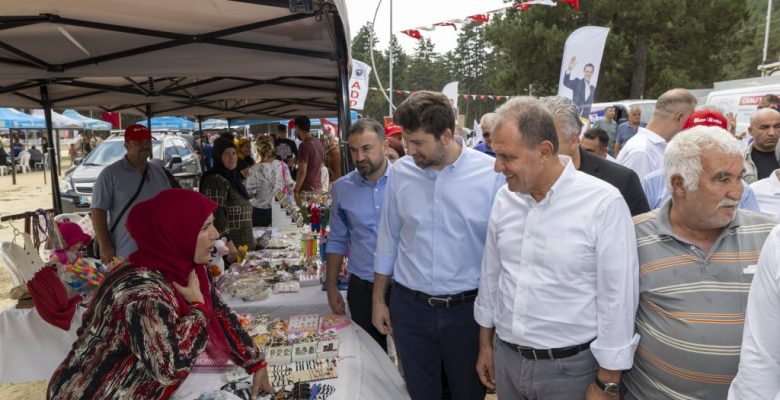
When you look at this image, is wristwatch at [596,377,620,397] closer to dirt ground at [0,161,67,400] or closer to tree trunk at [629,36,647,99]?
dirt ground at [0,161,67,400]

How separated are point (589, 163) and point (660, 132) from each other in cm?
143

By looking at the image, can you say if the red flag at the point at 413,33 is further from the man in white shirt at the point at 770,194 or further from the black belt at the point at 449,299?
the black belt at the point at 449,299

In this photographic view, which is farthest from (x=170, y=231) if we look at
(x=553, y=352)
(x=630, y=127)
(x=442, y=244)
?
(x=630, y=127)

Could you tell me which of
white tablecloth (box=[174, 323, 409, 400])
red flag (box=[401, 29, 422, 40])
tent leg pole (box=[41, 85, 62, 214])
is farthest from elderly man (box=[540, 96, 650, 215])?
red flag (box=[401, 29, 422, 40])

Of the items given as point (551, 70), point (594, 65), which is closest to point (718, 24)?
point (551, 70)

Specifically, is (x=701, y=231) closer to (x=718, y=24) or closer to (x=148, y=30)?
(x=148, y=30)

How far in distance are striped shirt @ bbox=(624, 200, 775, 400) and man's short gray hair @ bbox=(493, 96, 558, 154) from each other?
1.57ft

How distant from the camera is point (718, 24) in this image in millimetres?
18812

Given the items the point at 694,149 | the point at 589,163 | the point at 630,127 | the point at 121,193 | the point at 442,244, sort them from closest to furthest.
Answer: the point at 694,149 < the point at 442,244 < the point at 589,163 < the point at 121,193 < the point at 630,127

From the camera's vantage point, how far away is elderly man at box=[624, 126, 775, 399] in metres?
1.49

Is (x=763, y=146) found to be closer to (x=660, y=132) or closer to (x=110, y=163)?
(x=660, y=132)

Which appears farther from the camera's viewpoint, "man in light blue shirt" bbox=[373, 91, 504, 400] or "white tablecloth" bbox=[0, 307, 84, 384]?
"white tablecloth" bbox=[0, 307, 84, 384]

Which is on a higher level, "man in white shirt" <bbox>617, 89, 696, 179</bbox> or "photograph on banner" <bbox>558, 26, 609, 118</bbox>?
"photograph on banner" <bbox>558, 26, 609, 118</bbox>

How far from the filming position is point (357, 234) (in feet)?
9.30
